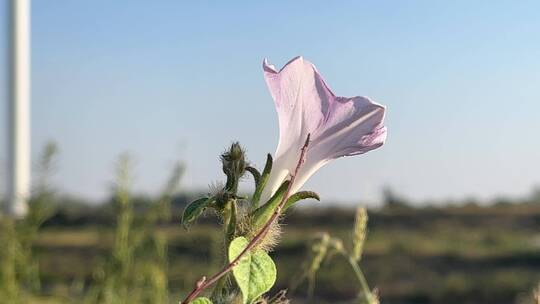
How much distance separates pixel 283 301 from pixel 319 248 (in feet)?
1.79

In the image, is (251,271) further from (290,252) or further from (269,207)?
(290,252)

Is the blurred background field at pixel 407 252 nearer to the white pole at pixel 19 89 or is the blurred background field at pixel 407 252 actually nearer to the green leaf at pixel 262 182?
the white pole at pixel 19 89

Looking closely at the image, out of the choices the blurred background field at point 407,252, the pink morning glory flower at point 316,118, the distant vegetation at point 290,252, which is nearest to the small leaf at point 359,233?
the distant vegetation at point 290,252

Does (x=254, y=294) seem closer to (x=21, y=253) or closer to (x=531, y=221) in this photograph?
(x=21, y=253)

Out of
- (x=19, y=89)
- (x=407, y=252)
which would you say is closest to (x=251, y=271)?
(x=19, y=89)

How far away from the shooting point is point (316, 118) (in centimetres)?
55

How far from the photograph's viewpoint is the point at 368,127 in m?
0.54

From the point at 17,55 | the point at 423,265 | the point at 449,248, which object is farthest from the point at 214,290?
the point at 449,248

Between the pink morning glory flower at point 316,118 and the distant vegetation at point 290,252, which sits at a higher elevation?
the pink morning glory flower at point 316,118

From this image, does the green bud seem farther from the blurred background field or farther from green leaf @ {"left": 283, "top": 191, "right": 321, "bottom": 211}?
the blurred background field

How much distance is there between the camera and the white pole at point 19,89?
580 cm

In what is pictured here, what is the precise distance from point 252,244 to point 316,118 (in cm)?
9

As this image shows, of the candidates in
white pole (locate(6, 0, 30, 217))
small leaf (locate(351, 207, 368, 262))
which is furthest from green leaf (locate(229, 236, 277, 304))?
white pole (locate(6, 0, 30, 217))

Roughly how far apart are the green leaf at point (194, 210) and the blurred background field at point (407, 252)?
4.75 metres
